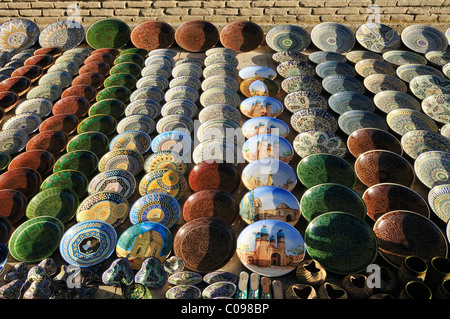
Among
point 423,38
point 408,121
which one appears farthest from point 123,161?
point 423,38

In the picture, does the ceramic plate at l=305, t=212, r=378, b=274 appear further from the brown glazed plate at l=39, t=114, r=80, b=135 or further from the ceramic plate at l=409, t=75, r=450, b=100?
the brown glazed plate at l=39, t=114, r=80, b=135

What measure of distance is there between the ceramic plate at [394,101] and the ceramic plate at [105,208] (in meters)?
3.58

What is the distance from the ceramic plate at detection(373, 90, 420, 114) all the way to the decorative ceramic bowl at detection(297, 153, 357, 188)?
140 cm

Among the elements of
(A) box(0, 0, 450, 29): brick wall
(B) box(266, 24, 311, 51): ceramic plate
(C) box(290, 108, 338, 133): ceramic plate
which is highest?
(A) box(0, 0, 450, 29): brick wall

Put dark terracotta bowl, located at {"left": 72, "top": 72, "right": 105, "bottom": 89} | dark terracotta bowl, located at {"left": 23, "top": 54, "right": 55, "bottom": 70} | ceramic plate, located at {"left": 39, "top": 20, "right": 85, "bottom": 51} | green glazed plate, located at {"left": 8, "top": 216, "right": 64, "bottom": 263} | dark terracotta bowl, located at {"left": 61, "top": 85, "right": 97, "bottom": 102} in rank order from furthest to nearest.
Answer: ceramic plate, located at {"left": 39, "top": 20, "right": 85, "bottom": 51}
dark terracotta bowl, located at {"left": 23, "top": 54, "right": 55, "bottom": 70}
dark terracotta bowl, located at {"left": 72, "top": 72, "right": 105, "bottom": 89}
dark terracotta bowl, located at {"left": 61, "top": 85, "right": 97, "bottom": 102}
green glazed plate, located at {"left": 8, "top": 216, "right": 64, "bottom": 263}

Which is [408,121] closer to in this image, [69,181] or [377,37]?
[377,37]

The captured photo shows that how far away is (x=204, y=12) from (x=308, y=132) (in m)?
3.73

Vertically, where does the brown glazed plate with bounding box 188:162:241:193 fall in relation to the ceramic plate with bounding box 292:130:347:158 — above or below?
below

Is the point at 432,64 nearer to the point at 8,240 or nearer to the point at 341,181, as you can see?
the point at 341,181

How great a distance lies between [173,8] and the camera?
6164 mm

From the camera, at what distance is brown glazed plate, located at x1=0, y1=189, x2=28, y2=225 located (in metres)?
3.22

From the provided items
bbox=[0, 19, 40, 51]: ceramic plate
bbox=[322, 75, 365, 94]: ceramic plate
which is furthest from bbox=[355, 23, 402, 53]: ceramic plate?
bbox=[0, 19, 40, 51]: ceramic plate

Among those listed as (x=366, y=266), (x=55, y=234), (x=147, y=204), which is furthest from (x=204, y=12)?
(x=366, y=266)

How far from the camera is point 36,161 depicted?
3.74m
